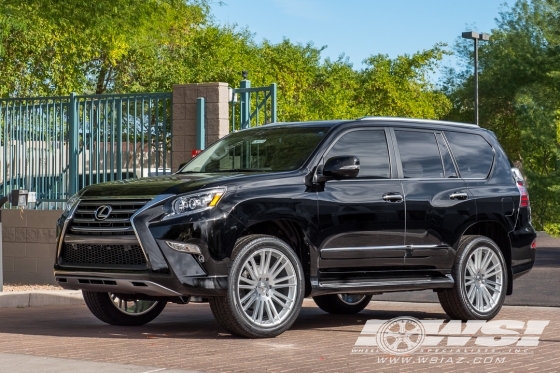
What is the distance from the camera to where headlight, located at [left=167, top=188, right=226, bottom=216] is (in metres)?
9.63

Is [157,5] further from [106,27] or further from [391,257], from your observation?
[391,257]

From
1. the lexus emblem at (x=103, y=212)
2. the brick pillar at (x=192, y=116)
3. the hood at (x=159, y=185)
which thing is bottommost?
the lexus emblem at (x=103, y=212)

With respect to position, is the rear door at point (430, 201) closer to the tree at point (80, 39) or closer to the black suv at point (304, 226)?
the black suv at point (304, 226)

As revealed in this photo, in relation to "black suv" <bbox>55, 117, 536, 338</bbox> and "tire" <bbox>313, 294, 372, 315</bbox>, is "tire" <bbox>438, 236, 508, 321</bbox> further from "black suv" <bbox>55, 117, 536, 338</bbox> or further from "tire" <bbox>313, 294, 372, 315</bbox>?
"tire" <bbox>313, 294, 372, 315</bbox>

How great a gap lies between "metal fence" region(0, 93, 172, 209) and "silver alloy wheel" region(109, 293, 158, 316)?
17.6 feet

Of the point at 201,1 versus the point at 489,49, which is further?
the point at 489,49

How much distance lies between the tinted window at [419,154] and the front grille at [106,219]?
9.09 feet

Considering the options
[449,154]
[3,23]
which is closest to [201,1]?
[3,23]

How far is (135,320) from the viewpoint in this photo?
11.4 m

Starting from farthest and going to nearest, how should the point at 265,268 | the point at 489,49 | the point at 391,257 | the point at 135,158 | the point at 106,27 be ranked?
the point at 489,49
the point at 106,27
the point at 135,158
the point at 391,257
the point at 265,268

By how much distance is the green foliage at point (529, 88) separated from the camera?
56.9 metres

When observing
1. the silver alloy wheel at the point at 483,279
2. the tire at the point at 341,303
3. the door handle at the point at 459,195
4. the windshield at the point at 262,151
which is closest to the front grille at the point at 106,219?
the windshield at the point at 262,151

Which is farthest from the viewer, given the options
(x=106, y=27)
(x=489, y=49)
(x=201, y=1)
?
(x=489, y=49)

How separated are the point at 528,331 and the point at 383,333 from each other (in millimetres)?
1428
